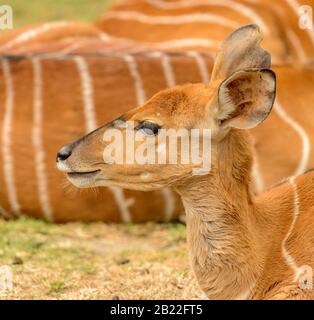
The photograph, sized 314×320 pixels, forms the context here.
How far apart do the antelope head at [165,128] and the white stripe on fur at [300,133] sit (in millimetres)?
1822

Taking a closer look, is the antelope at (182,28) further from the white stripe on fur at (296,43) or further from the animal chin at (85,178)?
the animal chin at (85,178)

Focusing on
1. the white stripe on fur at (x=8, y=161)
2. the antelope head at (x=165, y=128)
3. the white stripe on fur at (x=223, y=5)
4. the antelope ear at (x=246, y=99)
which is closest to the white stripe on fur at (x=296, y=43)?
the white stripe on fur at (x=223, y=5)

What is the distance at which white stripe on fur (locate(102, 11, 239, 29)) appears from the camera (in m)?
5.27

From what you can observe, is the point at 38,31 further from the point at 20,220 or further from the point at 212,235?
the point at 212,235

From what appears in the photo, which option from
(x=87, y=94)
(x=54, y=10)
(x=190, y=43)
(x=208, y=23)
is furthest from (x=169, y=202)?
(x=54, y=10)

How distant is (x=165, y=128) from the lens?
8.26 feet

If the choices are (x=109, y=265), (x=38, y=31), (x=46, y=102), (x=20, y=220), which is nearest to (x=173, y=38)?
(x=38, y=31)

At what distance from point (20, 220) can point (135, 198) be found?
54cm

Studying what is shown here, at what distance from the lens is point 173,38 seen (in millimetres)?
5312

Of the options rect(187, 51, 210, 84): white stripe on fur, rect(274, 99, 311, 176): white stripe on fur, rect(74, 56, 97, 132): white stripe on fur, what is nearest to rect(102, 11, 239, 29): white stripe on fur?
rect(187, 51, 210, 84): white stripe on fur

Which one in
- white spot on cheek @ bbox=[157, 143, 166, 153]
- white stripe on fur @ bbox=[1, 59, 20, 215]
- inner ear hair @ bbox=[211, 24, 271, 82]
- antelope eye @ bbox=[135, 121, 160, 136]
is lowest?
white stripe on fur @ bbox=[1, 59, 20, 215]

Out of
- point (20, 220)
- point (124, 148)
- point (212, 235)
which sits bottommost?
point (20, 220)

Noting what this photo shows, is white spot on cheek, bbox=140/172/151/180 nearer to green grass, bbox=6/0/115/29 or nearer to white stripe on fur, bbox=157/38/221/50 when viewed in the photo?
white stripe on fur, bbox=157/38/221/50
